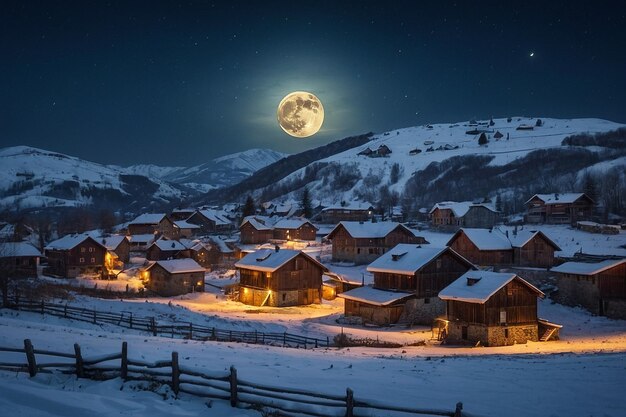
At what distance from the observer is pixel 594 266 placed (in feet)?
159

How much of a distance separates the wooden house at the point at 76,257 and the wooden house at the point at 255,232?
109ft

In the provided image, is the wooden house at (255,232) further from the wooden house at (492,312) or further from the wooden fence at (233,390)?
the wooden fence at (233,390)

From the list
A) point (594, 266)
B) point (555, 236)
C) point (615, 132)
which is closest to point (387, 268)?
point (594, 266)

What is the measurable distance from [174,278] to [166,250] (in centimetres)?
2228

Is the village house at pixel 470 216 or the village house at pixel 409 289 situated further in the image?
the village house at pixel 470 216

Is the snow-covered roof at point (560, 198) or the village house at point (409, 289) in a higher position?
the snow-covered roof at point (560, 198)

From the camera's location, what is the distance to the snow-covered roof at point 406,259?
152 feet

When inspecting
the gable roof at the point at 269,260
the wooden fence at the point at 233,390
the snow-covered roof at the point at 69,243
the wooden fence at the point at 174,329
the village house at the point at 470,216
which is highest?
the village house at the point at 470,216

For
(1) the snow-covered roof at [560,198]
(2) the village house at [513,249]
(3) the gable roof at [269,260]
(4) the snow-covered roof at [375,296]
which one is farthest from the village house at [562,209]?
(4) the snow-covered roof at [375,296]

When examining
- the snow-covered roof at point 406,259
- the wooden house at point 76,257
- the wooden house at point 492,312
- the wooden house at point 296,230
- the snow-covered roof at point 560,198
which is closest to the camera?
the wooden house at point 492,312

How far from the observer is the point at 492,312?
118 ft

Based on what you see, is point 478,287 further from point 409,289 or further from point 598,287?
point 598,287

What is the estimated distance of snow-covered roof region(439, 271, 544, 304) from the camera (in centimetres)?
3616

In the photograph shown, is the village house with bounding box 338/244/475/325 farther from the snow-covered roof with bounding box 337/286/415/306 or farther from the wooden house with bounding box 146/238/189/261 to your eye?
the wooden house with bounding box 146/238/189/261
